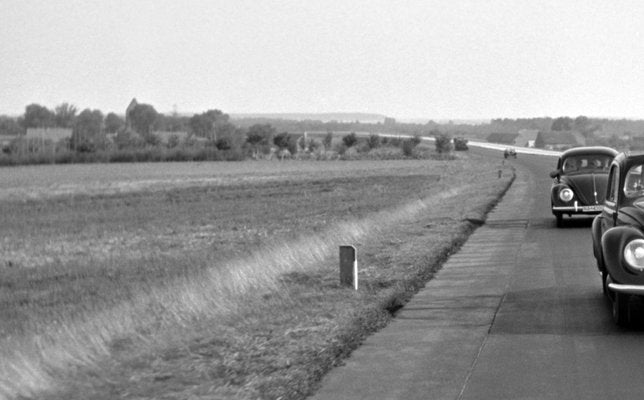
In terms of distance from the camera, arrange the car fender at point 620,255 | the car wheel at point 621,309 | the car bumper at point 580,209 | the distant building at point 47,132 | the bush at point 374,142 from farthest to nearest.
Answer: the bush at point 374,142 → the distant building at point 47,132 → the car bumper at point 580,209 → the car wheel at point 621,309 → the car fender at point 620,255

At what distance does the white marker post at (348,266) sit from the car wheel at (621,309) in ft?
13.2

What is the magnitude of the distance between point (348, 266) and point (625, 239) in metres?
4.37

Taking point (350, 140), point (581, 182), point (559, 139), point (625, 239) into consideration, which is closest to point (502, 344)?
point (625, 239)

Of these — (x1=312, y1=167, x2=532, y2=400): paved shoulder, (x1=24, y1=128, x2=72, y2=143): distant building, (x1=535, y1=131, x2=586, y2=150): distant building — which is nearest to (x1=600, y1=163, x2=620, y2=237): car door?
(x1=312, y1=167, x2=532, y2=400): paved shoulder

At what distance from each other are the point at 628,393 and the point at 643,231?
9.34ft

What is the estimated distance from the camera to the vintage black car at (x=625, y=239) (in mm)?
9812

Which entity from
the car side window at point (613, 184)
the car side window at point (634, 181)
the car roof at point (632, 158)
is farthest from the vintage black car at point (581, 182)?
the car side window at point (634, 181)

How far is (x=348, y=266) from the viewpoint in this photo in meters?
13.4

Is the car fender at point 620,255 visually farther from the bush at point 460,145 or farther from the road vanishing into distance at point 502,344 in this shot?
the bush at point 460,145

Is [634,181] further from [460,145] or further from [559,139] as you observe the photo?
[559,139]

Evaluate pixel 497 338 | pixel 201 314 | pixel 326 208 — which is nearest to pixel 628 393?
pixel 497 338

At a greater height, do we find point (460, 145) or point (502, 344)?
point (502, 344)

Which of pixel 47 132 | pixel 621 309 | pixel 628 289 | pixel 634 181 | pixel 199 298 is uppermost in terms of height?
pixel 634 181

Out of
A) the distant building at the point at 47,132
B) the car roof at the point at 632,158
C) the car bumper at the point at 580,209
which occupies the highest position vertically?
the car roof at the point at 632,158
